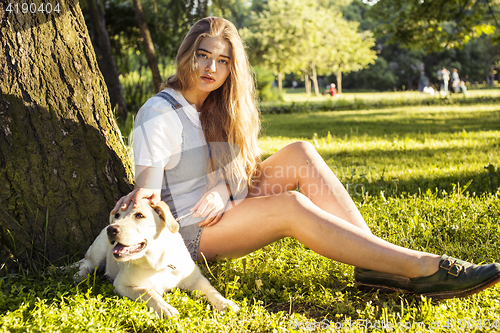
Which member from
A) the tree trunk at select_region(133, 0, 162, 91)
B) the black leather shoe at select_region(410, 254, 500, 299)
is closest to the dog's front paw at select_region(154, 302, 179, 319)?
the black leather shoe at select_region(410, 254, 500, 299)

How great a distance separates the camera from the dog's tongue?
78.2 inches

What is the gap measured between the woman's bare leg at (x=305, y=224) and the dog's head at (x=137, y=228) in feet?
1.24

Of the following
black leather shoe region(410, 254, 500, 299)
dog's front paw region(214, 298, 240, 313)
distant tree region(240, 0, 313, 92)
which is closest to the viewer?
black leather shoe region(410, 254, 500, 299)

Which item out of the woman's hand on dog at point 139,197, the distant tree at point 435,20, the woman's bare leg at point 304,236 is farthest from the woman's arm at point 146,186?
the distant tree at point 435,20

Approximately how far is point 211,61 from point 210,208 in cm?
97

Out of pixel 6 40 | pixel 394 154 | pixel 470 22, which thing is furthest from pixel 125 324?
pixel 470 22

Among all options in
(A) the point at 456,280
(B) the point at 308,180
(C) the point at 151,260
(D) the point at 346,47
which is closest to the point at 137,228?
(C) the point at 151,260

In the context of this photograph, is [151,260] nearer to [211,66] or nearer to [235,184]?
[235,184]

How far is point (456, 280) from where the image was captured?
197 cm

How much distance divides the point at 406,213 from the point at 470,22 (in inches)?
360

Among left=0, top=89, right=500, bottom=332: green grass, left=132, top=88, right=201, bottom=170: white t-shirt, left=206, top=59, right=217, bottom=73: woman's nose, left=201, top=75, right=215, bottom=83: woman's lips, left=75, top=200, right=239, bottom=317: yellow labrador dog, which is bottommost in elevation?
left=0, top=89, right=500, bottom=332: green grass

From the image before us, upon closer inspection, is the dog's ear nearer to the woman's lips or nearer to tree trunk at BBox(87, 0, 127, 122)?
the woman's lips

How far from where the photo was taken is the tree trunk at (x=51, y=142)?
7.95ft

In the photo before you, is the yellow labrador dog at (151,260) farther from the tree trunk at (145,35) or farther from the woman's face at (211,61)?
the tree trunk at (145,35)
